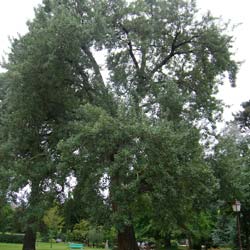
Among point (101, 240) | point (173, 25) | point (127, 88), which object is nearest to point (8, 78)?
point (127, 88)

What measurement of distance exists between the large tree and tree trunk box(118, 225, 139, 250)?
6cm

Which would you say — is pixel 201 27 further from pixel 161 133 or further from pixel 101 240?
pixel 101 240

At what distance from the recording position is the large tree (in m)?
15.0

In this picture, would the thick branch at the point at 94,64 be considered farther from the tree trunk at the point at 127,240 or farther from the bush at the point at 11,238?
the bush at the point at 11,238

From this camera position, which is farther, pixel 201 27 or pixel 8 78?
pixel 201 27

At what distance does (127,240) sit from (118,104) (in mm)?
5916

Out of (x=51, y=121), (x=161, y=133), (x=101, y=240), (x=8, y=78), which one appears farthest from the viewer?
(x=101, y=240)

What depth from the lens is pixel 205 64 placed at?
21.2 meters

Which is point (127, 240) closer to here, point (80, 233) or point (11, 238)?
point (11, 238)

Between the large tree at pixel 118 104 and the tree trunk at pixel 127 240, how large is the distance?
60 millimetres

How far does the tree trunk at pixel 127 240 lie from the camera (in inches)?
717

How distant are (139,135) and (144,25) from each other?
6.84 meters

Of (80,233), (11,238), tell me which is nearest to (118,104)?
(11,238)

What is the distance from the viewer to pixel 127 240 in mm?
18328
